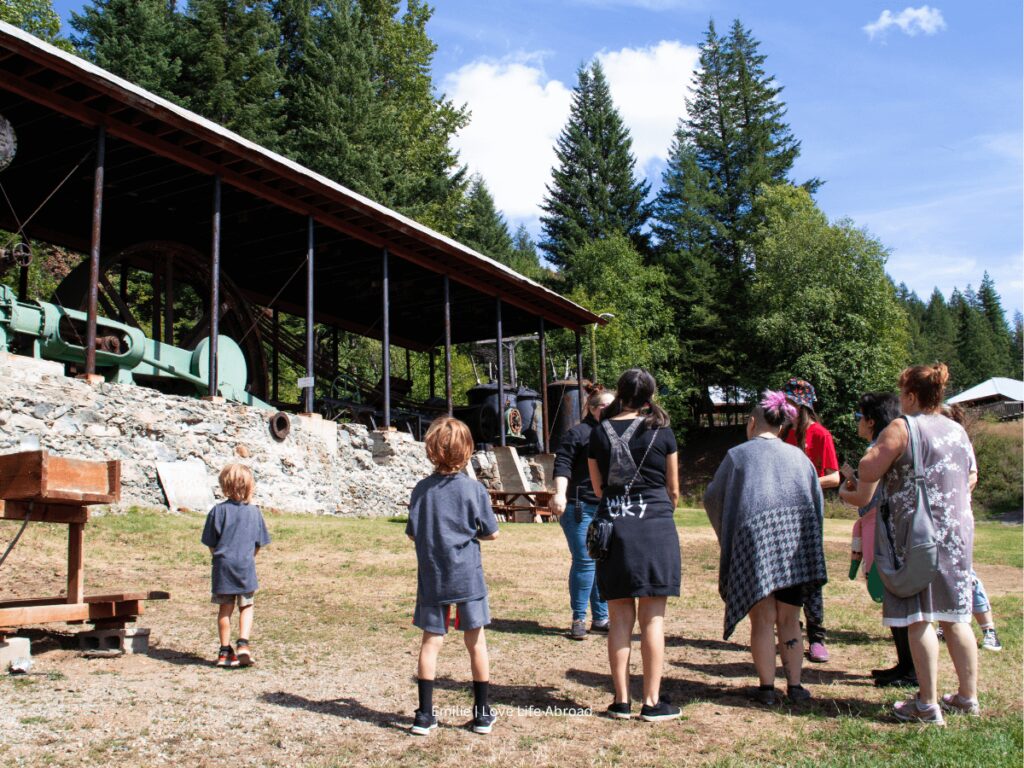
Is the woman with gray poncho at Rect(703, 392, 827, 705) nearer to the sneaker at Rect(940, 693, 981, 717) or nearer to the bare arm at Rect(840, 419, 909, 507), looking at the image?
the bare arm at Rect(840, 419, 909, 507)

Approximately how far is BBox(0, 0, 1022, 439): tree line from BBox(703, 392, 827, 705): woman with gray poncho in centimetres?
2652

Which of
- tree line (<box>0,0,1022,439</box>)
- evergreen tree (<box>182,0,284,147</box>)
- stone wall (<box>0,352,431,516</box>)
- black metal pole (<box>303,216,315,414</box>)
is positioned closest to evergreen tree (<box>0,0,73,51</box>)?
tree line (<box>0,0,1022,439</box>)

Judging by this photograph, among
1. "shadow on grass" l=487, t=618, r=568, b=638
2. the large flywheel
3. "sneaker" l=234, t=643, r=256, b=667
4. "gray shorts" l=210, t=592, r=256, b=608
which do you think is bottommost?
"shadow on grass" l=487, t=618, r=568, b=638

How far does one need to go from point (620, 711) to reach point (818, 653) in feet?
6.22

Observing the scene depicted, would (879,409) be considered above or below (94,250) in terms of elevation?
below

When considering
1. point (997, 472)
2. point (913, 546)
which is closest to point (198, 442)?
point (913, 546)

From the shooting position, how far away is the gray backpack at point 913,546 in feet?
13.3

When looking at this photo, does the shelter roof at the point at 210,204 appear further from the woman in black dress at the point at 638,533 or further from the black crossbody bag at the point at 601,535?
the black crossbody bag at the point at 601,535

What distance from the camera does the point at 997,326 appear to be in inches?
3541

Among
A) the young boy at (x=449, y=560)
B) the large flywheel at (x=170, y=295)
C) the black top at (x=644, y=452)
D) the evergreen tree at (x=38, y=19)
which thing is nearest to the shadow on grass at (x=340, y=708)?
the young boy at (x=449, y=560)

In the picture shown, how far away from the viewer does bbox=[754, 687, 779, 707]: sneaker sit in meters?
4.37

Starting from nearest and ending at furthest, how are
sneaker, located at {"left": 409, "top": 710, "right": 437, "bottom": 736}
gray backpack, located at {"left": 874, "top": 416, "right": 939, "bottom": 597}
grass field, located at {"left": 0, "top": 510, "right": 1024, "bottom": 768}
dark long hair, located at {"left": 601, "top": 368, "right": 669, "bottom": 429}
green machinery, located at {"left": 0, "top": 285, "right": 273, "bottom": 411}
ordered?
grass field, located at {"left": 0, "top": 510, "right": 1024, "bottom": 768}, sneaker, located at {"left": 409, "top": 710, "right": 437, "bottom": 736}, gray backpack, located at {"left": 874, "top": 416, "right": 939, "bottom": 597}, dark long hair, located at {"left": 601, "top": 368, "right": 669, "bottom": 429}, green machinery, located at {"left": 0, "top": 285, "right": 273, "bottom": 411}

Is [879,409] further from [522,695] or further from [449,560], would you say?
[449,560]

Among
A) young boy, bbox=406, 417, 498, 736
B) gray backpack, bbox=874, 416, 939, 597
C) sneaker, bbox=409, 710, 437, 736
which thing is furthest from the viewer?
gray backpack, bbox=874, 416, 939, 597
